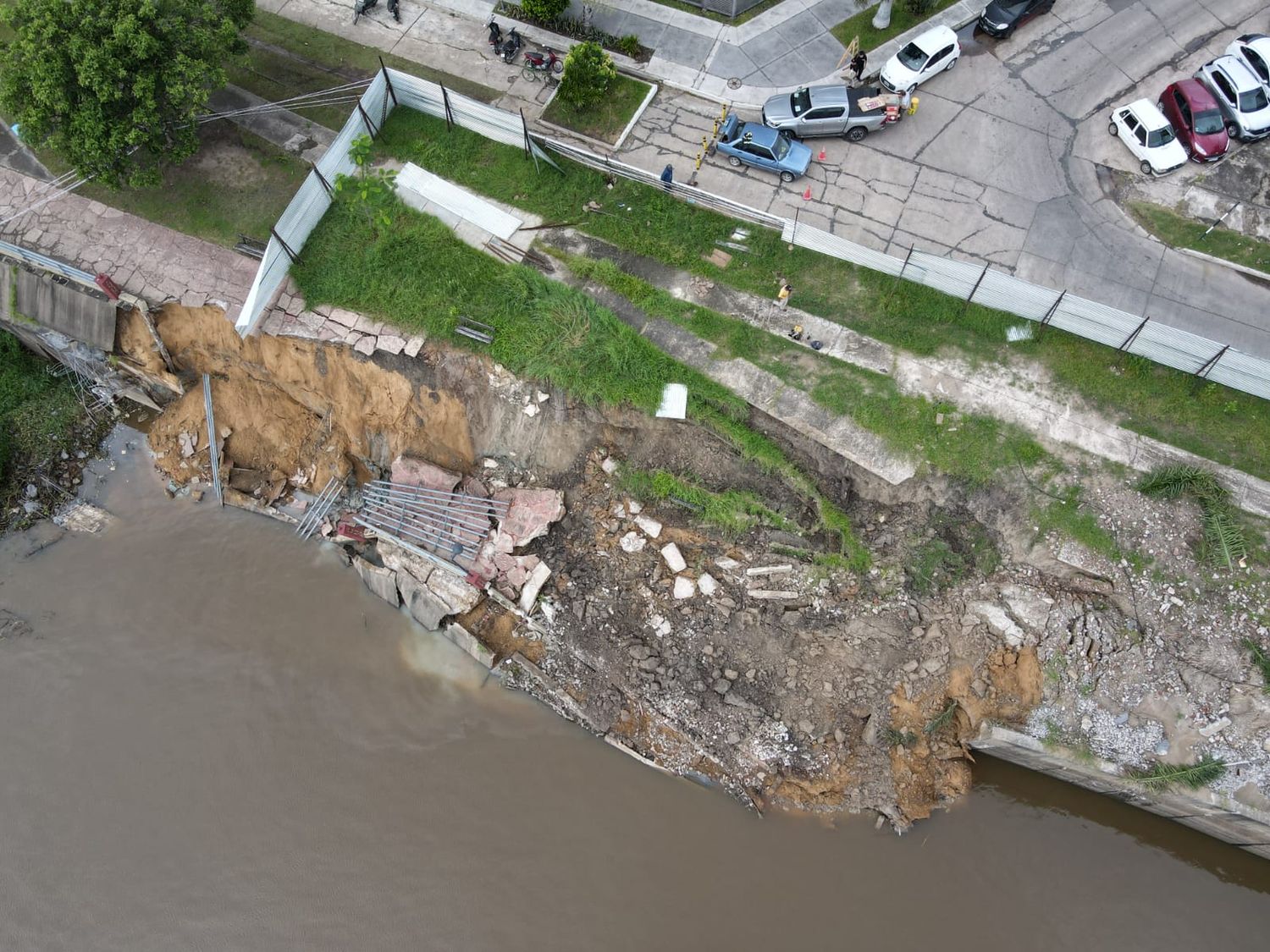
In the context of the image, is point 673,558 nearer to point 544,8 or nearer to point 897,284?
point 897,284

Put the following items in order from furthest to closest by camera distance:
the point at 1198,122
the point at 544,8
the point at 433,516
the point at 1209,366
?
the point at 544,8
the point at 1198,122
the point at 433,516
the point at 1209,366

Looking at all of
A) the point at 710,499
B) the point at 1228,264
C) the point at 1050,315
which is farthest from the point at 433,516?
the point at 1228,264

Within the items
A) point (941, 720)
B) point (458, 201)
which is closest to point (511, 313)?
point (458, 201)

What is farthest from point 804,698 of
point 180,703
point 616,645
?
point 180,703

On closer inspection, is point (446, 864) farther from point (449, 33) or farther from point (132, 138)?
point (449, 33)

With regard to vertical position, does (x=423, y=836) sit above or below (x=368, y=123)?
below

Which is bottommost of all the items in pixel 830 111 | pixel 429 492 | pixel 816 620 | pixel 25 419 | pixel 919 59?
pixel 25 419

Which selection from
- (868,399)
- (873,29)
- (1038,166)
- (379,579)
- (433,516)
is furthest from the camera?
(873,29)

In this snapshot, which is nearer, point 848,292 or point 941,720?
point 941,720
